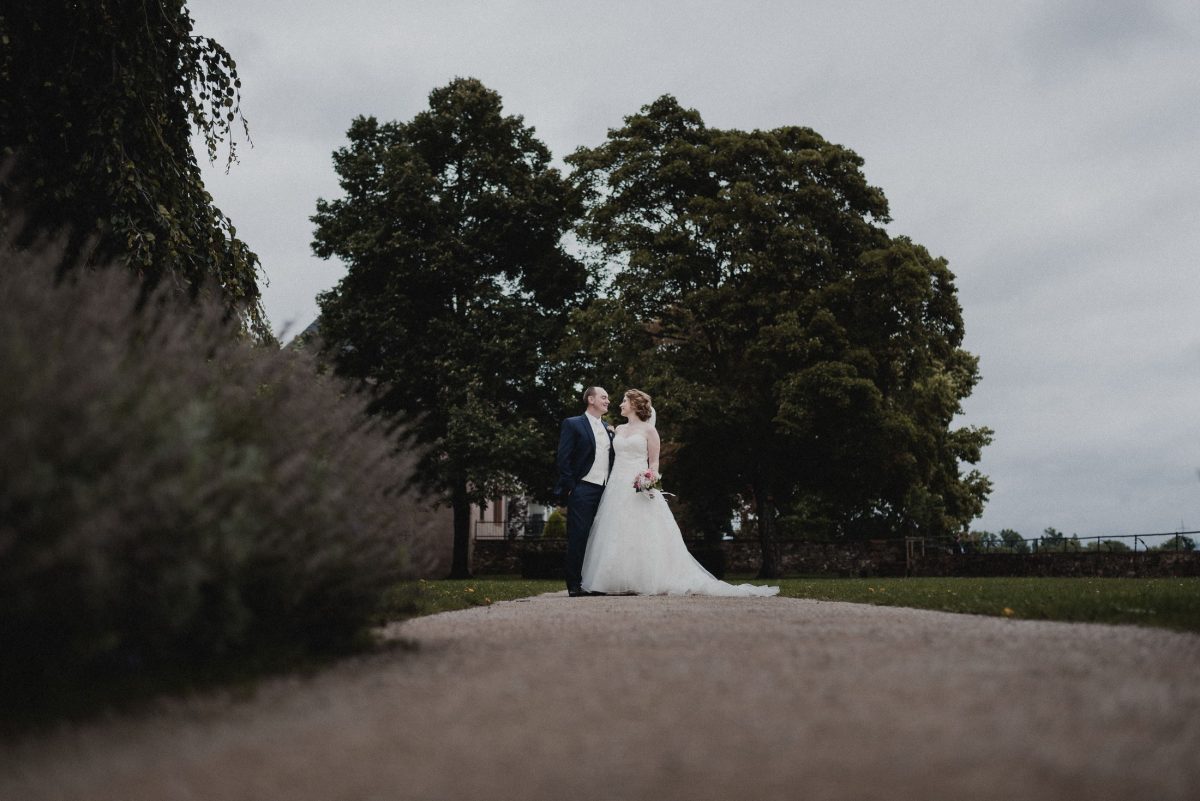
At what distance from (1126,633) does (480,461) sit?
2298 centimetres

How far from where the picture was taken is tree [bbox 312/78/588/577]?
28.9 metres

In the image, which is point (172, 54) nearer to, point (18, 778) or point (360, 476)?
point (360, 476)

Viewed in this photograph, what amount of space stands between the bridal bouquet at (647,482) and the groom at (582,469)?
1.51 ft

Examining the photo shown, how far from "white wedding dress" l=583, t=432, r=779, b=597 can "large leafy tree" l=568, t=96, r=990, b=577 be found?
13016mm

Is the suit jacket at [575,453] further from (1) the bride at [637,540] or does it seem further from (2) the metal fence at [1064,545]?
(2) the metal fence at [1064,545]

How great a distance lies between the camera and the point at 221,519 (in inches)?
141

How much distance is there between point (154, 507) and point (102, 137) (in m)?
7.93

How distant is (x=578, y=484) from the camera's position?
42.7ft

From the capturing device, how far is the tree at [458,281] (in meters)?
28.9

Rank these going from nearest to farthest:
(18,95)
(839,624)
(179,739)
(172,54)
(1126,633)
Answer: (179,739) → (1126,633) → (839,624) → (18,95) → (172,54)

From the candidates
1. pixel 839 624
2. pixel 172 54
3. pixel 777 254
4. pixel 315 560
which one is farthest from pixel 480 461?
pixel 315 560

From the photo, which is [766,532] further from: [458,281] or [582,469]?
[582,469]

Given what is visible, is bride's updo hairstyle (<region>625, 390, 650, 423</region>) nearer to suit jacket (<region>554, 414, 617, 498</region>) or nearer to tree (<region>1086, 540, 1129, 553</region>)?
suit jacket (<region>554, 414, 617, 498</region>)

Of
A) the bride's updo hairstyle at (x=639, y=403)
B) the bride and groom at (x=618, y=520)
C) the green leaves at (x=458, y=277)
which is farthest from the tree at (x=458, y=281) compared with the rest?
the bride and groom at (x=618, y=520)
